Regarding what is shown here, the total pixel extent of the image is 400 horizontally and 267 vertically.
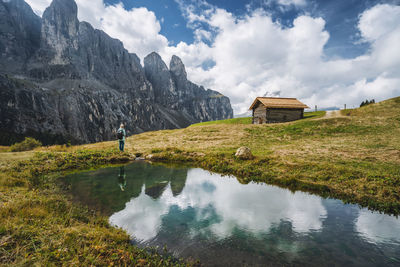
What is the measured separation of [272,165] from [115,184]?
1141cm

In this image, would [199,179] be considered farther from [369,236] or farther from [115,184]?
[369,236]

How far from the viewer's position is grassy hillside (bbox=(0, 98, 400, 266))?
4.30m

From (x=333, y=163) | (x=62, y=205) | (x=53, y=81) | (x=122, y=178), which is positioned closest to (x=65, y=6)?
(x=53, y=81)

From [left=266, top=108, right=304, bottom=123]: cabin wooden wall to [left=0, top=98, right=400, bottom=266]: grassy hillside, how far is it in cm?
1162

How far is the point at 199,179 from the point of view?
12789mm

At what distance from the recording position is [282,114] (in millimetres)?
41375

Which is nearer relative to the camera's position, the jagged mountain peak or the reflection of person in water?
the reflection of person in water

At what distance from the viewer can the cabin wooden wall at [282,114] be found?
134 feet

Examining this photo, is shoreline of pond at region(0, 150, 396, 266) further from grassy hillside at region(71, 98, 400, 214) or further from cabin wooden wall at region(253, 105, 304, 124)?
cabin wooden wall at region(253, 105, 304, 124)

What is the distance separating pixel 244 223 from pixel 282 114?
129 feet

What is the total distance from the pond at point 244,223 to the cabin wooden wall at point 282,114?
32461mm

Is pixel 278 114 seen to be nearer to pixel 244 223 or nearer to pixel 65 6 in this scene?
pixel 244 223

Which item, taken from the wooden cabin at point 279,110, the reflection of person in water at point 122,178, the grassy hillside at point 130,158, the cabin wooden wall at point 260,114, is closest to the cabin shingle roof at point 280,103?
the wooden cabin at point 279,110

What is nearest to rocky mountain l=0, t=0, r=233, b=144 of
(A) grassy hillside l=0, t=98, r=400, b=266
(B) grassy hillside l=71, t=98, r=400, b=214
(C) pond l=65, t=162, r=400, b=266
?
(A) grassy hillside l=0, t=98, r=400, b=266
